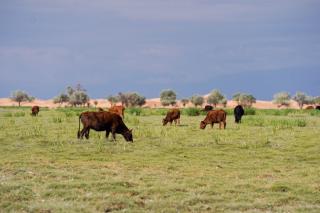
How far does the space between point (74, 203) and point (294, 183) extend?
6127mm

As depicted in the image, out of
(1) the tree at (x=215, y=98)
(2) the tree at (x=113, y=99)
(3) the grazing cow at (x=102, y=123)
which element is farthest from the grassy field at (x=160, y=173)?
(1) the tree at (x=215, y=98)

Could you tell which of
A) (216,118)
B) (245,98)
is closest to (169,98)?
(245,98)

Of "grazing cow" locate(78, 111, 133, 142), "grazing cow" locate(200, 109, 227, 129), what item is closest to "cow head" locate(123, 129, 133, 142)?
"grazing cow" locate(78, 111, 133, 142)

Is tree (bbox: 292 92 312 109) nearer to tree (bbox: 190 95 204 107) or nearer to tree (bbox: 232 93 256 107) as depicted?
tree (bbox: 232 93 256 107)

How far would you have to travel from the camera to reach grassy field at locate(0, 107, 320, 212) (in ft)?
41.2

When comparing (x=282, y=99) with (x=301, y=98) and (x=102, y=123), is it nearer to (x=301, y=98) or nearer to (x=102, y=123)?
(x=301, y=98)

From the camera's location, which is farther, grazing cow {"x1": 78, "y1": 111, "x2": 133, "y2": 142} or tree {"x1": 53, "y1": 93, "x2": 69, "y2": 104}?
tree {"x1": 53, "y1": 93, "x2": 69, "y2": 104}

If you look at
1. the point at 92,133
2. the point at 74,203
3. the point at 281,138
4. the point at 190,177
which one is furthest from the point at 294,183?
the point at 92,133

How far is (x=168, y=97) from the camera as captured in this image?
163000mm

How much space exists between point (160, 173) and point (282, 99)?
158543 mm

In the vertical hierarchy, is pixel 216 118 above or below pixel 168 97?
below

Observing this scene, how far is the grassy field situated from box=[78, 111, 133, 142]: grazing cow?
47cm

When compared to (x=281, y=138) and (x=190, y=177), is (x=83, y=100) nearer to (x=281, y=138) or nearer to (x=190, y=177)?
(x=281, y=138)

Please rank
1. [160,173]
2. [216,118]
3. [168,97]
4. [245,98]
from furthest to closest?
1. [245,98]
2. [168,97]
3. [216,118]
4. [160,173]
